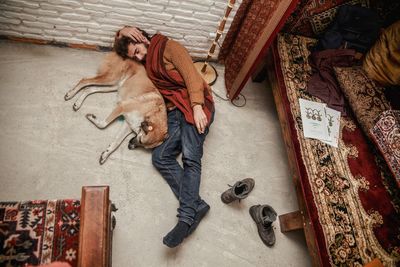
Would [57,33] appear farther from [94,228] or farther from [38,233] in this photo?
[94,228]

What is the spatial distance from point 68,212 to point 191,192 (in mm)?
944

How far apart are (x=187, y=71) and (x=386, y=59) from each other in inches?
75.6

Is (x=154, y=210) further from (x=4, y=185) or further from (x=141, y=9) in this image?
(x=141, y=9)

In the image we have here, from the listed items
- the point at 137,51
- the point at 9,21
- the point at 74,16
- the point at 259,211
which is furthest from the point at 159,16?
the point at 259,211

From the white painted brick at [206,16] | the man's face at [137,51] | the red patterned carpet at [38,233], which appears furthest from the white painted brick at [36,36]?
the red patterned carpet at [38,233]

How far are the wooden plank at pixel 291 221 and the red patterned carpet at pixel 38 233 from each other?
1626 mm

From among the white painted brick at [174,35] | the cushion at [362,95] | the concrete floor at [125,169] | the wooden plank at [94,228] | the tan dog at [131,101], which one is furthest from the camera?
the white painted brick at [174,35]

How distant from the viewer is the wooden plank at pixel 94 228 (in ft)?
3.77

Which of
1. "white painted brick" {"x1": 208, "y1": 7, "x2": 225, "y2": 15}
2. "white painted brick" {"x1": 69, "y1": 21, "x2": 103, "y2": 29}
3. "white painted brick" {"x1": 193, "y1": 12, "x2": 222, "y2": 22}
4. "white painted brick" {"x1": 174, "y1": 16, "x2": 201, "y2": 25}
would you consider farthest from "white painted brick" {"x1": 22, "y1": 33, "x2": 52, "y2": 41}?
"white painted brick" {"x1": 208, "y1": 7, "x2": 225, "y2": 15}

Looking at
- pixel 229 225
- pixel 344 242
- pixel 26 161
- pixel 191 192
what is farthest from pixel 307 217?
pixel 26 161

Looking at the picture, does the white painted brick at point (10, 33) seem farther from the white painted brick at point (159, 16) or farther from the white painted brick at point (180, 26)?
the white painted brick at point (180, 26)

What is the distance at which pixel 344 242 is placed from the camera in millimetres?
2066

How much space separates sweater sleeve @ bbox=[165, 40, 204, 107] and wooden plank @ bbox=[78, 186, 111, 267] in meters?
1.37

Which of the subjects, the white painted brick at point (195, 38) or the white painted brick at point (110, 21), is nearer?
the white painted brick at point (110, 21)
